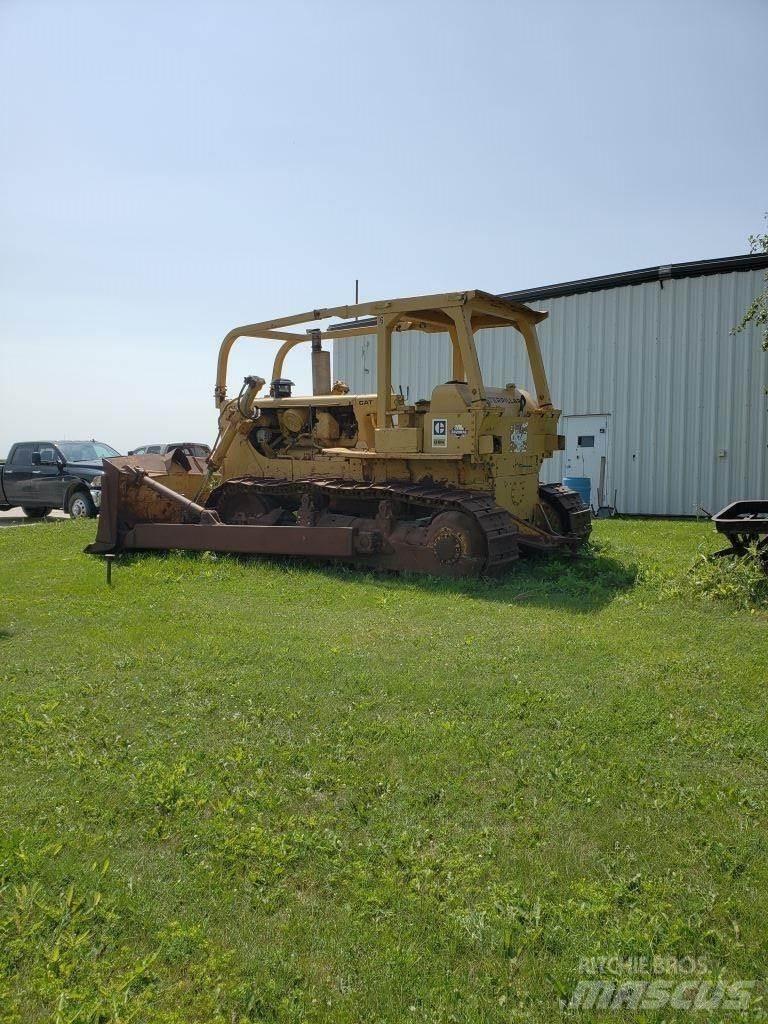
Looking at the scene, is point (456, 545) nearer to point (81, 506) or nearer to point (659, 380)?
point (81, 506)

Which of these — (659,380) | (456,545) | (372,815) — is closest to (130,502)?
(456,545)

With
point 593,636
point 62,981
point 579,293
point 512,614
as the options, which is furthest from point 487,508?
point 579,293

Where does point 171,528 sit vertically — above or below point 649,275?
below

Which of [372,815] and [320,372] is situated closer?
[372,815]

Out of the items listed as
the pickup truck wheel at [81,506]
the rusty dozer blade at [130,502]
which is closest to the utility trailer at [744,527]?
the rusty dozer blade at [130,502]

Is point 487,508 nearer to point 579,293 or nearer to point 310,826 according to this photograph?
point 310,826

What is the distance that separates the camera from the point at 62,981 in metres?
2.49

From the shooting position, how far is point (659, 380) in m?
16.9

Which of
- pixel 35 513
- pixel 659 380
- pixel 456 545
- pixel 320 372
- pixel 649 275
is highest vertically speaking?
pixel 649 275

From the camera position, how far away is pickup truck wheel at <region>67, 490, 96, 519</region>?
51.8 ft

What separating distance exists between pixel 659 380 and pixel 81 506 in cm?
1195

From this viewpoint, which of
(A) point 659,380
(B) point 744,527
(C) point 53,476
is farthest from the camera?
(A) point 659,380

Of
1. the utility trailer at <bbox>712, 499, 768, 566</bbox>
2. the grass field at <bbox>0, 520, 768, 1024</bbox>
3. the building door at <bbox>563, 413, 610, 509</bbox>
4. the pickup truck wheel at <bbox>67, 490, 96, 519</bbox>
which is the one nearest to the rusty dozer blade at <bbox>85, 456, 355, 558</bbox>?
the grass field at <bbox>0, 520, 768, 1024</bbox>

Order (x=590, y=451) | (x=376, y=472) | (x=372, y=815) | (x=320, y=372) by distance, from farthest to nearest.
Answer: (x=590, y=451), (x=320, y=372), (x=376, y=472), (x=372, y=815)
